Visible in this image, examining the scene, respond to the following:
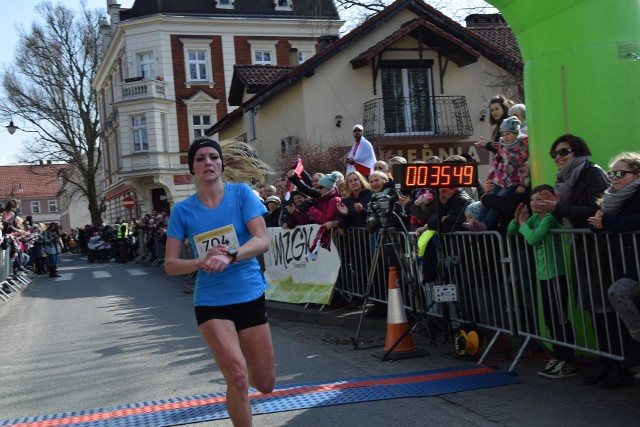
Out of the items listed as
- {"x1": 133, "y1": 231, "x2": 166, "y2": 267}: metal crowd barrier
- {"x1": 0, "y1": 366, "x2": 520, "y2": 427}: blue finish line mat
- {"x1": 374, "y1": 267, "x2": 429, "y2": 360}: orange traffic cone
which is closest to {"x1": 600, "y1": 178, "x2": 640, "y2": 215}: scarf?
{"x1": 0, "y1": 366, "x2": 520, "y2": 427}: blue finish line mat

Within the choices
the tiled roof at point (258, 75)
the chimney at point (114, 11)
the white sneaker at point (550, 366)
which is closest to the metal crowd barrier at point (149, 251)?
A: the tiled roof at point (258, 75)

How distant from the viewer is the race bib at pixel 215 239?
4.88m

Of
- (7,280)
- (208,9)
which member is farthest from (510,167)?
(208,9)

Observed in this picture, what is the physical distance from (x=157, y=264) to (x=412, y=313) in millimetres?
23269

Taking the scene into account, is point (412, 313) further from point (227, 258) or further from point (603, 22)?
point (227, 258)

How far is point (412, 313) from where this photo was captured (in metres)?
8.94

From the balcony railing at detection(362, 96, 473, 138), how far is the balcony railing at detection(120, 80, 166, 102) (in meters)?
23.2

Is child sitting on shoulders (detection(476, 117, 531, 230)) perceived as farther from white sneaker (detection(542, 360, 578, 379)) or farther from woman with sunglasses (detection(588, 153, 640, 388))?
woman with sunglasses (detection(588, 153, 640, 388))

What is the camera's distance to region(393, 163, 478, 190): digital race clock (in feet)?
24.2

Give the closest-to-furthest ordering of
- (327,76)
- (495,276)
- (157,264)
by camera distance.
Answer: (495,276) < (327,76) < (157,264)

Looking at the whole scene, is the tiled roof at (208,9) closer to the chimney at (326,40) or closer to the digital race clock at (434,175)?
the chimney at (326,40)

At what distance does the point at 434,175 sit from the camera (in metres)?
7.49

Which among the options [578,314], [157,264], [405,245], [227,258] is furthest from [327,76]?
[227,258]

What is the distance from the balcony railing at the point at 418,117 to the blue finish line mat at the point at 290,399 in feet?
74.4
